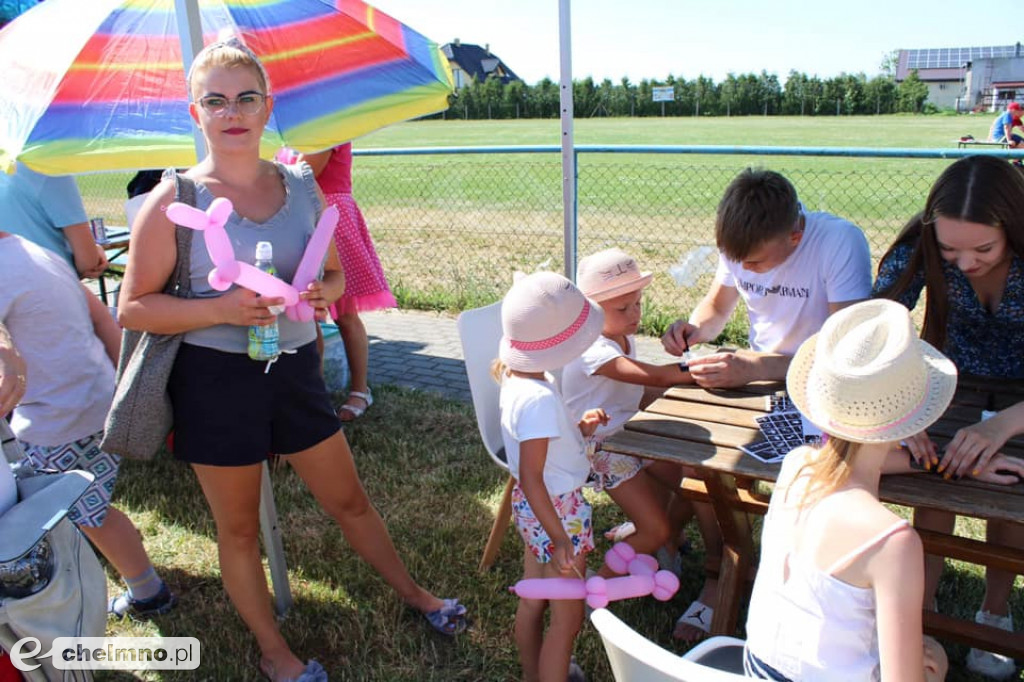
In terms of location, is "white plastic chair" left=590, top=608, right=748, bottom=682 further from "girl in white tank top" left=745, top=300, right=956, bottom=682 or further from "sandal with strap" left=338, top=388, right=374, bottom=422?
"sandal with strap" left=338, top=388, right=374, bottom=422

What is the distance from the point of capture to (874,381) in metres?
1.37

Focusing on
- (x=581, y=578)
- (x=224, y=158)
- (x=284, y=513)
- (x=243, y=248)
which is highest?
(x=224, y=158)

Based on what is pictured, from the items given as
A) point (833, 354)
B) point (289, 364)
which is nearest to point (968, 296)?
point (833, 354)

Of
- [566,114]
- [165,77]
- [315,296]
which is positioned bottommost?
[315,296]

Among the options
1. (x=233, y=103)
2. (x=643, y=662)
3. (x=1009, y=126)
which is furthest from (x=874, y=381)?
(x=1009, y=126)

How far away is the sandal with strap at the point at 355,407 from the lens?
14.0 feet

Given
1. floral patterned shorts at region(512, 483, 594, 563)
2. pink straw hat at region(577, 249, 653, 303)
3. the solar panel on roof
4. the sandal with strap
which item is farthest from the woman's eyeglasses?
the solar panel on roof

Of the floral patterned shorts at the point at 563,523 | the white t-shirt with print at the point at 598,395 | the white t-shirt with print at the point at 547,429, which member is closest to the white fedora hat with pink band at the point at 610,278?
the white t-shirt with print at the point at 598,395

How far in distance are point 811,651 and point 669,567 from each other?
1383mm

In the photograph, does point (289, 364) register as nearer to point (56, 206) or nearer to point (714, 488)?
point (714, 488)

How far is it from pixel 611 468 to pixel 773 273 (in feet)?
2.80

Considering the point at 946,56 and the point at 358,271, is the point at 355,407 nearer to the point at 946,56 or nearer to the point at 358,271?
the point at 358,271

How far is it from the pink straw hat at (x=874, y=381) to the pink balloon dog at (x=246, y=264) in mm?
1240

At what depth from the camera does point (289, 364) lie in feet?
7.14
